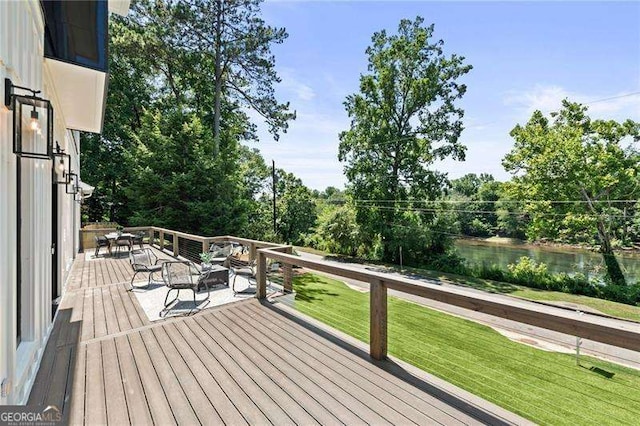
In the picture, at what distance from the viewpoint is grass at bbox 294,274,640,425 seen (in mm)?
3934

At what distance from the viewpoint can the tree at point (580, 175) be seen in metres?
15.3

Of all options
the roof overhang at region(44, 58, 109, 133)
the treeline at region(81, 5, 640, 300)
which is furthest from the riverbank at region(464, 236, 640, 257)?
the roof overhang at region(44, 58, 109, 133)

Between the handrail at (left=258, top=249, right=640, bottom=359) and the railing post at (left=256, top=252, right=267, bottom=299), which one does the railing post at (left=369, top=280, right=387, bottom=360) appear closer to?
the handrail at (left=258, top=249, right=640, bottom=359)

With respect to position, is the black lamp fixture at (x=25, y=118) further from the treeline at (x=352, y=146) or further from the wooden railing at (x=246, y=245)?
the treeline at (x=352, y=146)

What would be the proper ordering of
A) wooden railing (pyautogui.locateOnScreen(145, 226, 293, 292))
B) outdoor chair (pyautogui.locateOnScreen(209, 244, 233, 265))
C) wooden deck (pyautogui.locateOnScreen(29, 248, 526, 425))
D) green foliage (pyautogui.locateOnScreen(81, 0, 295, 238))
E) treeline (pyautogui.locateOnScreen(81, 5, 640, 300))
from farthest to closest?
treeline (pyautogui.locateOnScreen(81, 5, 640, 300))
green foliage (pyautogui.locateOnScreen(81, 0, 295, 238))
outdoor chair (pyautogui.locateOnScreen(209, 244, 233, 265))
wooden railing (pyautogui.locateOnScreen(145, 226, 293, 292))
wooden deck (pyautogui.locateOnScreen(29, 248, 526, 425))

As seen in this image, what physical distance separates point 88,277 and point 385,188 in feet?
51.8

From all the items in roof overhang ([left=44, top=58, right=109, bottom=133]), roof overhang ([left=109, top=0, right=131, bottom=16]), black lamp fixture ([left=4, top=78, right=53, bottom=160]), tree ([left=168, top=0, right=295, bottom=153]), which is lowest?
black lamp fixture ([left=4, top=78, right=53, bottom=160])

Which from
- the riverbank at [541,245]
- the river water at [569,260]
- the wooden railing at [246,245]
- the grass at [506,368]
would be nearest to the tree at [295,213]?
the river water at [569,260]

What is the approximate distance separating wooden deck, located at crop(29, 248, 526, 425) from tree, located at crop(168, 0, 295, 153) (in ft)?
42.8

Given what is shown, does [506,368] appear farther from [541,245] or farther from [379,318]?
[541,245]

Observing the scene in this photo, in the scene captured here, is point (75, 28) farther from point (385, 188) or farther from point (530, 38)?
point (385, 188)

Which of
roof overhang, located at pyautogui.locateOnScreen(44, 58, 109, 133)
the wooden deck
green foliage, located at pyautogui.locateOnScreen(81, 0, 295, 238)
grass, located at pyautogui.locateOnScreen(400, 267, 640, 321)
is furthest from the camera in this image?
green foliage, located at pyautogui.locateOnScreen(81, 0, 295, 238)

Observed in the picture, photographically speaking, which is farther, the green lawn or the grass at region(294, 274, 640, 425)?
the green lawn

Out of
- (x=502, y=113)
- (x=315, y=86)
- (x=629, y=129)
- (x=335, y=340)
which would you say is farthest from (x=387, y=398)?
(x=629, y=129)
